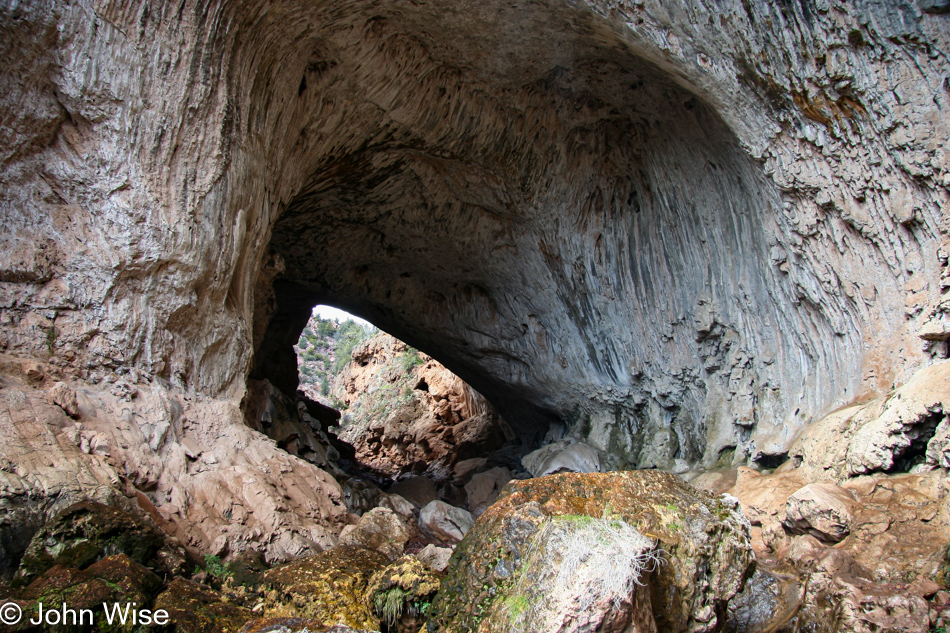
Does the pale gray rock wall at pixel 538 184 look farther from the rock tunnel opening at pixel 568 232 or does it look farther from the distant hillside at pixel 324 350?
the distant hillside at pixel 324 350

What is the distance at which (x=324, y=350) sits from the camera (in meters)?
41.4

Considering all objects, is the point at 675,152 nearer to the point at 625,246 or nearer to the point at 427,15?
the point at 625,246

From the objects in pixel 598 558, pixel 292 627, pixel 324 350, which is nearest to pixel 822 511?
pixel 598 558

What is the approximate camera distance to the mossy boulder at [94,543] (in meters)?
3.66

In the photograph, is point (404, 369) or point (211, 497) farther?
point (404, 369)

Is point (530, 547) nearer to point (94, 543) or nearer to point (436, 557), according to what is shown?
point (436, 557)

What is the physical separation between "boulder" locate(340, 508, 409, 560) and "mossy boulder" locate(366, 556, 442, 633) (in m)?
1.27

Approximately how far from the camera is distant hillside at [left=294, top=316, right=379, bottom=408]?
34.9m

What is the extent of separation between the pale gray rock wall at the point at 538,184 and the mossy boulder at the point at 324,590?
97.7 inches

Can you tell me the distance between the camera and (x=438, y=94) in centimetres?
859

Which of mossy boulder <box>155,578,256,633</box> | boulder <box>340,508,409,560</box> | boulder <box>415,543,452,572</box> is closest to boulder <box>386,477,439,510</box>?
boulder <box>340,508,409,560</box>

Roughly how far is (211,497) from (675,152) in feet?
23.7

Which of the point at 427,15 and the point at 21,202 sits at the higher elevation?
the point at 427,15

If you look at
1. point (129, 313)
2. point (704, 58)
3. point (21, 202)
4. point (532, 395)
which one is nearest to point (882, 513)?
point (704, 58)
